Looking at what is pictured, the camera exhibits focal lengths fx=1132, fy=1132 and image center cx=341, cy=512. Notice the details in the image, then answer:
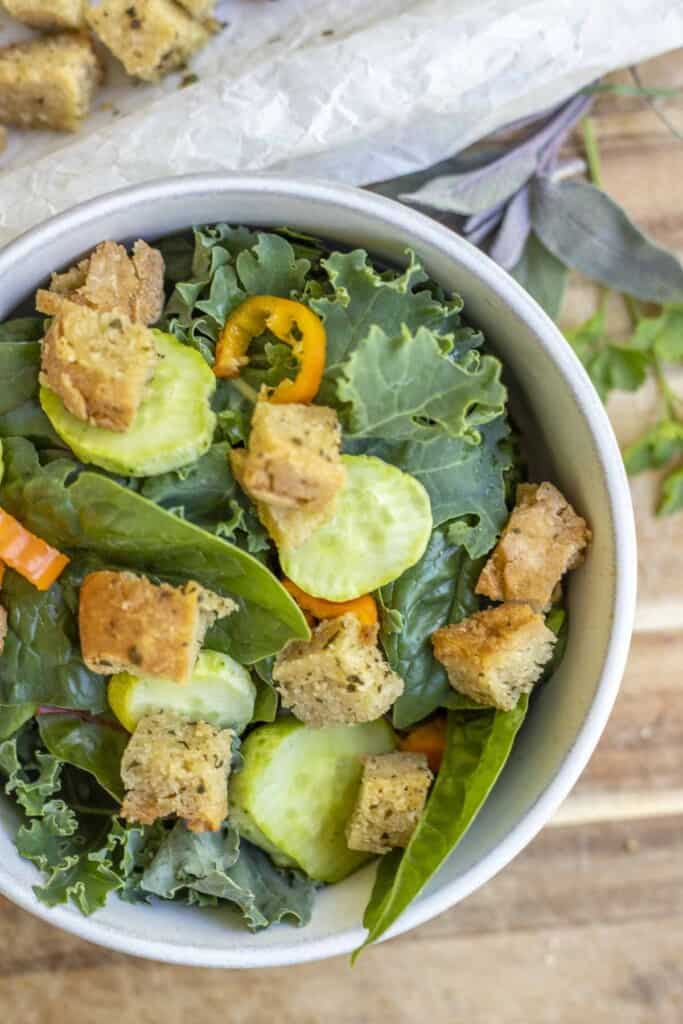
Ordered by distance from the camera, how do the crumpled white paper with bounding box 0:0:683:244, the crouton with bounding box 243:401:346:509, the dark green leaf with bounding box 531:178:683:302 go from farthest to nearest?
the dark green leaf with bounding box 531:178:683:302, the crumpled white paper with bounding box 0:0:683:244, the crouton with bounding box 243:401:346:509

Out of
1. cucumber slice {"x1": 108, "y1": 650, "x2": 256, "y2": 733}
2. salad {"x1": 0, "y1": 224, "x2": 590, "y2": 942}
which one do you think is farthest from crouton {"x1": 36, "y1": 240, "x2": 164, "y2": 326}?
cucumber slice {"x1": 108, "y1": 650, "x2": 256, "y2": 733}

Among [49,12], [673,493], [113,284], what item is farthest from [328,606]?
[49,12]

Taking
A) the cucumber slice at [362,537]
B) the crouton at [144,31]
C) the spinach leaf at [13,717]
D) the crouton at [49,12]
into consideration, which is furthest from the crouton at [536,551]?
the crouton at [49,12]

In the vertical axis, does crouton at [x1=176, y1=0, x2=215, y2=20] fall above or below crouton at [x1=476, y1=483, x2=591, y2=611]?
above

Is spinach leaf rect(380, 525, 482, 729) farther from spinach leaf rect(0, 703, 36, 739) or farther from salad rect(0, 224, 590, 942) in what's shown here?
spinach leaf rect(0, 703, 36, 739)

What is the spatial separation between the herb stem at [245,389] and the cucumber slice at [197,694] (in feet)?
1.04

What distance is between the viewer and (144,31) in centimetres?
162

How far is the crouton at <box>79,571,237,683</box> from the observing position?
4.21 feet

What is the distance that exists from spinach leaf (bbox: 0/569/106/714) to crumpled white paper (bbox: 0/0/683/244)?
57 cm

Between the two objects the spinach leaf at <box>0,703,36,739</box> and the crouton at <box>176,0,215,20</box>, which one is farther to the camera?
the crouton at <box>176,0,215,20</box>

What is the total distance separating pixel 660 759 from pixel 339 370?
3.01ft

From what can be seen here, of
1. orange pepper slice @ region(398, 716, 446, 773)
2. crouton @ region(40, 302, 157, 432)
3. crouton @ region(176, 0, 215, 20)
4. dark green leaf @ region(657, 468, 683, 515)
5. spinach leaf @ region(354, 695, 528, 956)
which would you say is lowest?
dark green leaf @ region(657, 468, 683, 515)

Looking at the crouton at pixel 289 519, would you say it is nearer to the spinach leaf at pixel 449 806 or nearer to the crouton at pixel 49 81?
the spinach leaf at pixel 449 806

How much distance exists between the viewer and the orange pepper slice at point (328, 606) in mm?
1396
